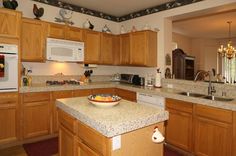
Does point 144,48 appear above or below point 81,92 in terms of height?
above

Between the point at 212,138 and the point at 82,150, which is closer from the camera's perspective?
the point at 82,150

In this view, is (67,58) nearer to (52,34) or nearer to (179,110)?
(52,34)

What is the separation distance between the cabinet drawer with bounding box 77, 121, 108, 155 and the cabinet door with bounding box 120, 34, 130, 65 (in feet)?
9.31

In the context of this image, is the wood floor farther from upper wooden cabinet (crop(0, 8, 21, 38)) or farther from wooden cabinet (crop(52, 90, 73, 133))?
upper wooden cabinet (crop(0, 8, 21, 38))

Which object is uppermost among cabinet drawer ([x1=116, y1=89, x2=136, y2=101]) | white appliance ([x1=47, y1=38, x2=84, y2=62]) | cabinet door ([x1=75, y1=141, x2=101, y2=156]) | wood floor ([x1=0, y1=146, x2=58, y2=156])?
white appliance ([x1=47, y1=38, x2=84, y2=62])

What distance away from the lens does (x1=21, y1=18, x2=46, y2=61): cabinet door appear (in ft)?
10.3

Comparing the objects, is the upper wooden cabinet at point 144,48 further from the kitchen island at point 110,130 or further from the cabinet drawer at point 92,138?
the cabinet drawer at point 92,138

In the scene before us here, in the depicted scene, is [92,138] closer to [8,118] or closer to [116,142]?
[116,142]

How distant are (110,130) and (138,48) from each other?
9.67ft

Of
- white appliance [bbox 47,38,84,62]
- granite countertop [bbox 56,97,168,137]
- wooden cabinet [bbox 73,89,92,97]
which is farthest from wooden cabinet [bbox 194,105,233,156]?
white appliance [bbox 47,38,84,62]

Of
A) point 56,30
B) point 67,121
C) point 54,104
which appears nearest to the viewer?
point 67,121

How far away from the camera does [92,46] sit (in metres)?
4.06

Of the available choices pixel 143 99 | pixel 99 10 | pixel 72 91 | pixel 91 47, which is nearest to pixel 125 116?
pixel 143 99

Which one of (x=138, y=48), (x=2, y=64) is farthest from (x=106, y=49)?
(x=2, y=64)
